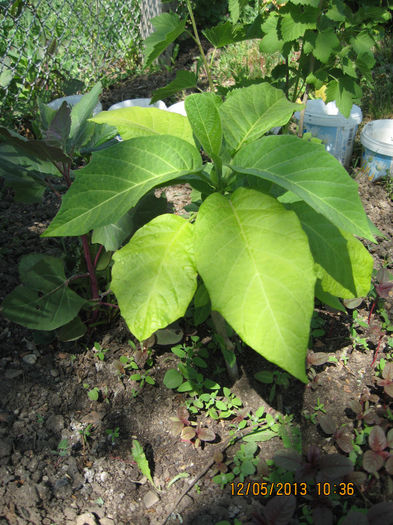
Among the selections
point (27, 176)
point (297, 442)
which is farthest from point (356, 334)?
point (27, 176)

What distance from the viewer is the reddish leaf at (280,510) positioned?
4.27ft

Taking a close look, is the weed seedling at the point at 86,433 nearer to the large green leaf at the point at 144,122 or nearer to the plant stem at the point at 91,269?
the plant stem at the point at 91,269

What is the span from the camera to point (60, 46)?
4480 mm

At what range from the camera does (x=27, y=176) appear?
67.1 inches

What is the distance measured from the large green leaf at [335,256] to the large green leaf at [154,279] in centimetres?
38

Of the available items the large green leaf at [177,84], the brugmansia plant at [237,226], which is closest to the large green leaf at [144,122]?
the brugmansia plant at [237,226]

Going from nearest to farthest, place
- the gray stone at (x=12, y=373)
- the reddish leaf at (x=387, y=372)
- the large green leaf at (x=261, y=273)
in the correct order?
1. the large green leaf at (x=261, y=273)
2. the reddish leaf at (x=387, y=372)
3. the gray stone at (x=12, y=373)

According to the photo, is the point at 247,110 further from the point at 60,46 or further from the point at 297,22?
the point at 60,46

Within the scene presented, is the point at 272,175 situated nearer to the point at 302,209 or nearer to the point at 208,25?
the point at 302,209

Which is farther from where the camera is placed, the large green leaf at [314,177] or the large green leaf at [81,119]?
the large green leaf at [81,119]

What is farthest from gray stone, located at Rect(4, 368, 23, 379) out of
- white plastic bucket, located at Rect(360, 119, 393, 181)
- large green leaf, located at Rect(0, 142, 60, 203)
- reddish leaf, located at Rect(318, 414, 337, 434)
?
white plastic bucket, located at Rect(360, 119, 393, 181)

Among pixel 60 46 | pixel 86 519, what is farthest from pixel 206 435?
pixel 60 46

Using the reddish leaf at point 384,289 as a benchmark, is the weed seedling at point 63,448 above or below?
below

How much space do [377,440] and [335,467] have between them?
0.65 ft
